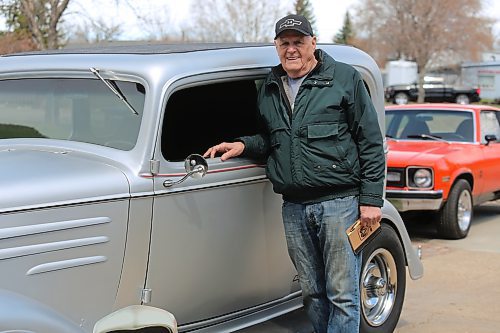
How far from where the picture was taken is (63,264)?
3061 mm

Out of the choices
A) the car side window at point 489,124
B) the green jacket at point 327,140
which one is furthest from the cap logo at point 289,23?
the car side window at point 489,124

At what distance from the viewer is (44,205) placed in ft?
9.84

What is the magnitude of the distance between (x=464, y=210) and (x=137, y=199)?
6.26 meters

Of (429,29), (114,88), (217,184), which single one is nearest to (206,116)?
(217,184)

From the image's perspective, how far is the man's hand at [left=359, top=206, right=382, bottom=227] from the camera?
3.73 meters

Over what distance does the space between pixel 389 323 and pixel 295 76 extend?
1847 millimetres

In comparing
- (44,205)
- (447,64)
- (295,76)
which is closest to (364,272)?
(295,76)

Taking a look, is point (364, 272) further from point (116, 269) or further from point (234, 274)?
point (116, 269)

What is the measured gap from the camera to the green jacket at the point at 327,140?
3.64 meters

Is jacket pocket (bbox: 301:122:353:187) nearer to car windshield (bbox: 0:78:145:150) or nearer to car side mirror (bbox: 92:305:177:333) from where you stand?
car windshield (bbox: 0:78:145:150)

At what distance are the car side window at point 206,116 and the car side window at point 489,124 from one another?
6.09 meters

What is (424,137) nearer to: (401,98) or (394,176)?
(394,176)

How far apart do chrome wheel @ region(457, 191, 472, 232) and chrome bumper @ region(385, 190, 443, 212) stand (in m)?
0.42

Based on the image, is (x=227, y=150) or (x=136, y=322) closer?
(x=136, y=322)
